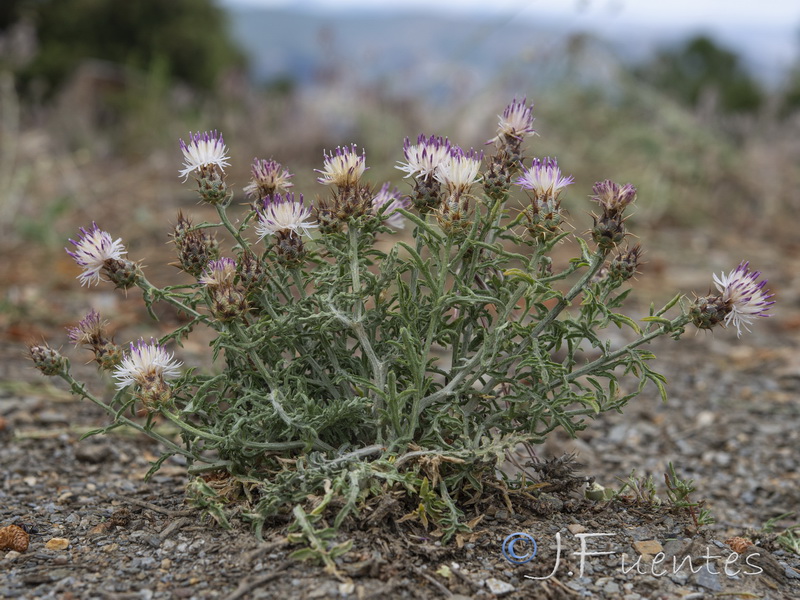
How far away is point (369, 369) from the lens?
7.31ft

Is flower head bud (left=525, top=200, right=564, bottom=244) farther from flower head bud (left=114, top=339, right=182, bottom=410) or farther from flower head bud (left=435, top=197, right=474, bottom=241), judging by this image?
flower head bud (left=114, top=339, right=182, bottom=410)

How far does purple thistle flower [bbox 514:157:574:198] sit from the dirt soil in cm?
81

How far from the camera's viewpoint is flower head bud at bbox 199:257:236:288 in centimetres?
196

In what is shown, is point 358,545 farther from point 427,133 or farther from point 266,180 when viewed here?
point 427,133

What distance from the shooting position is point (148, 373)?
204 centimetres

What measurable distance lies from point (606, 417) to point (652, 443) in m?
0.33

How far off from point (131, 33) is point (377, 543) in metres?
19.3

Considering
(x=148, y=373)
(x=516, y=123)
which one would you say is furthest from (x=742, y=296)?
(x=148, y=373)

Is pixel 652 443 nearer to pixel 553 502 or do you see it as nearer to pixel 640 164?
pixel 553 502

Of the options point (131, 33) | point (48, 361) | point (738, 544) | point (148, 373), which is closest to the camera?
point (148, 373)

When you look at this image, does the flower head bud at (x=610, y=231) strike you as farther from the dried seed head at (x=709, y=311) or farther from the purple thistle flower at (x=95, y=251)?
the purple thistle flower at (x=95, y=251)

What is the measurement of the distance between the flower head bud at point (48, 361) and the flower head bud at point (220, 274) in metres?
0.48

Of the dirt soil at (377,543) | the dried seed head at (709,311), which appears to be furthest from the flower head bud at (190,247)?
the dried seed head at (709,311)

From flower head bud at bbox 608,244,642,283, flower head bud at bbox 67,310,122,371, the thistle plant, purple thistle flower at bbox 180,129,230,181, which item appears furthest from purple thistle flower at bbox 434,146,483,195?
flower head bud at bbox 67,310,122,371
